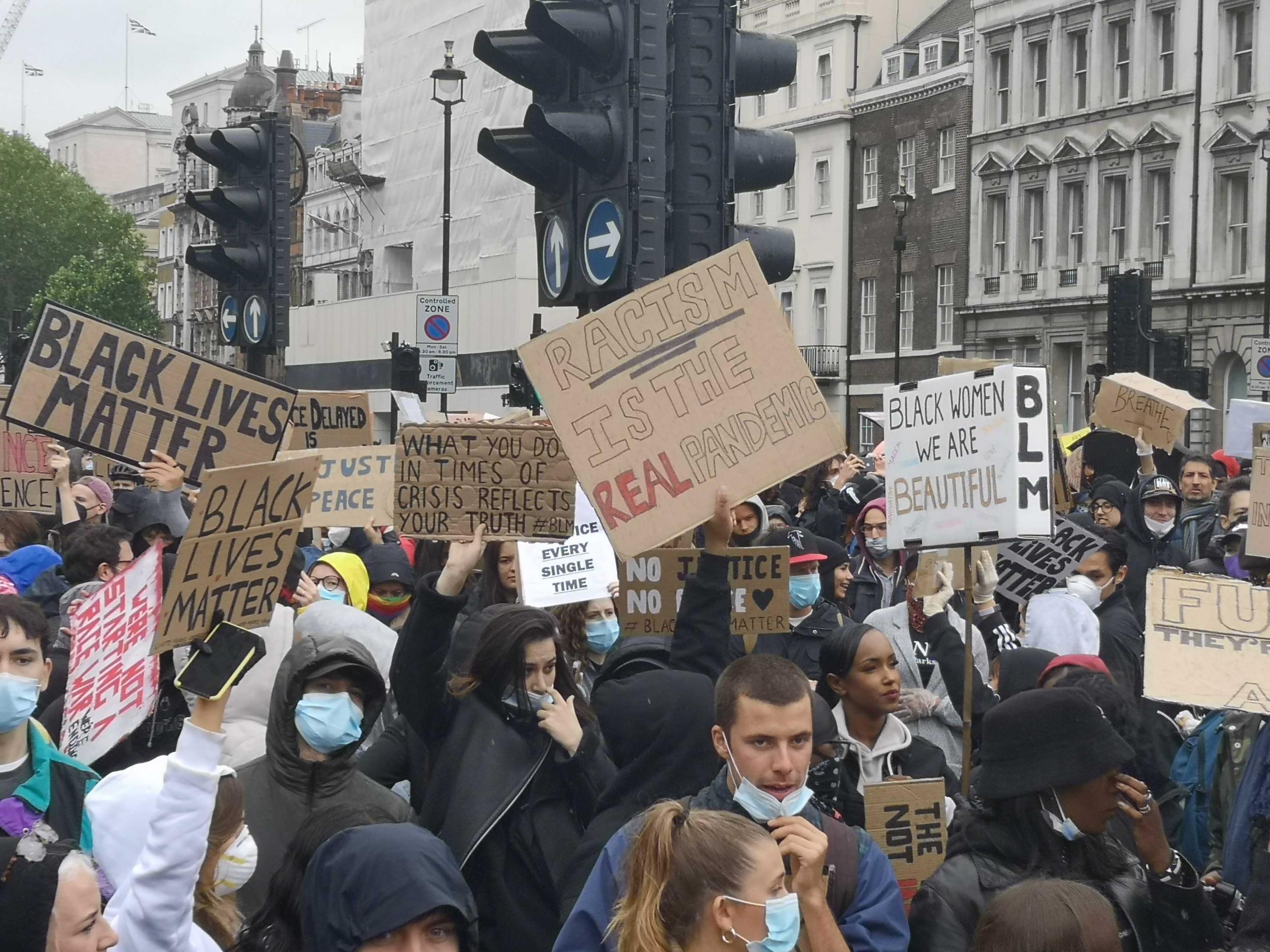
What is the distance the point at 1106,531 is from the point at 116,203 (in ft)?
396

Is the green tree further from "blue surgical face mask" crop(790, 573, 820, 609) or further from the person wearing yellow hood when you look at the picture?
"blue surgical face mask" crop(790, 573, 820, 609)

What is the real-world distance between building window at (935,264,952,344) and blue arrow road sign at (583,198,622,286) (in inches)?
1658

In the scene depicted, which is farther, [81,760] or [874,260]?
[874,260]

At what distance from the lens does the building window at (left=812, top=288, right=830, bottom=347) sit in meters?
52.7

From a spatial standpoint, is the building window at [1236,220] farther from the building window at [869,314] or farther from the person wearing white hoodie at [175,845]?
the person wearing white hoodie at [175,845]

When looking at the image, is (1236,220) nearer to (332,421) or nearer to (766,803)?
(332,421)

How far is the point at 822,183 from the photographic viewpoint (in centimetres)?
5300

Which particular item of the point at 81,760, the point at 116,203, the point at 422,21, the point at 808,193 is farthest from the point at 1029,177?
the point at 116,203

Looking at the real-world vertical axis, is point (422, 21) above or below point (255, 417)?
above

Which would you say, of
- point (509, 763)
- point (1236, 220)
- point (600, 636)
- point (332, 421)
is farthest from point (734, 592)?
point (1236, 220)

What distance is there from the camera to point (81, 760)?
5172 millimetres

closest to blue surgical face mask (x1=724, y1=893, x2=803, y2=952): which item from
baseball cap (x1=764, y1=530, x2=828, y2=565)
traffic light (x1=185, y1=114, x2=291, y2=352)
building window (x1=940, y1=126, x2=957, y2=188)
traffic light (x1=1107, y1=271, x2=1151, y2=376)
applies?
baseball cap (x1=764, y1=530, x2=828, y2=565)

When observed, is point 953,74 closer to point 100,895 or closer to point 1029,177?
point 1029,177

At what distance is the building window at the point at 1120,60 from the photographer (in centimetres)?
4288
